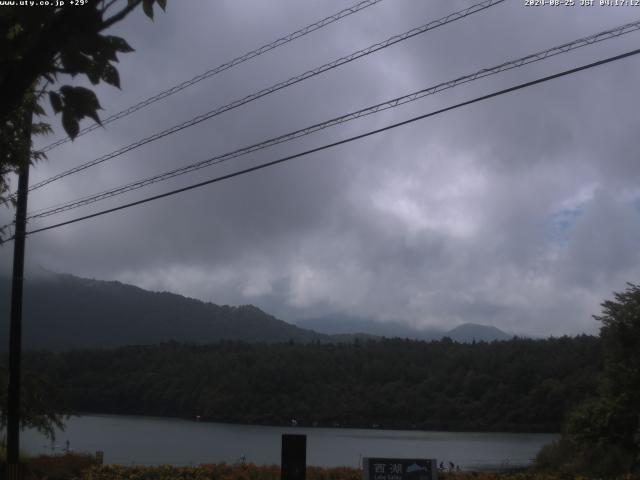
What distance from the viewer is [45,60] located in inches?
149

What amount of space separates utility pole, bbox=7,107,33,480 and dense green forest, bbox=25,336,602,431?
104 ft

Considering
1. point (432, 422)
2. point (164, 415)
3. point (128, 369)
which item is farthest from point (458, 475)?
point (164, 415)

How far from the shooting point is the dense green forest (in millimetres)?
53156

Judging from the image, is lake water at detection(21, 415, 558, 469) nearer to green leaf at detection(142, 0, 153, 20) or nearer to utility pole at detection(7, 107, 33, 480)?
utility pole at detection(7, 107, 33, 480)

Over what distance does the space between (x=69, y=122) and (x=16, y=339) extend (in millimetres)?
14653

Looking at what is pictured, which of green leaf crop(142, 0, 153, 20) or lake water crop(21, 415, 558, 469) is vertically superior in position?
green leaf crop(142, 0, 153, 20)

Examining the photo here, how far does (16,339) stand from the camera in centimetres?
1725

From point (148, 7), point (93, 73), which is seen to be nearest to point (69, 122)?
point (93, 73)

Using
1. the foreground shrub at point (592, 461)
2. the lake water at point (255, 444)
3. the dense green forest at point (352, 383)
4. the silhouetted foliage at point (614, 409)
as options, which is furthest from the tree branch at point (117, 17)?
the dense green forest at point (352, 383)

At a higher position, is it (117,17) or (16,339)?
(117,17)

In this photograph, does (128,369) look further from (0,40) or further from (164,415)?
(0,40)

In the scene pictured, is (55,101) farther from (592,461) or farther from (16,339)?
(592,461)

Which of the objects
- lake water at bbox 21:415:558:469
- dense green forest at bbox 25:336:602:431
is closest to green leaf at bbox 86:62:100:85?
lake water at bbox 21:415:558:469

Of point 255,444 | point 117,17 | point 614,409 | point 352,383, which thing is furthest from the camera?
point 352,383
